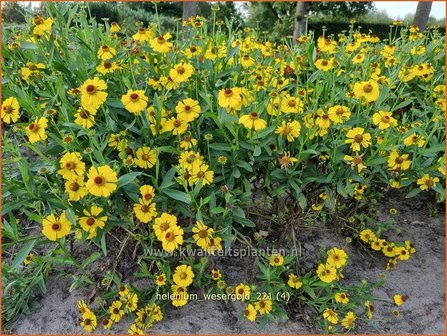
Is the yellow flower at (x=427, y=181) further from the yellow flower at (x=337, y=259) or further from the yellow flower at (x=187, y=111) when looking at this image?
the yellow flower at (x=187, y=111)

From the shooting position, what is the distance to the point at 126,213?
147 cm

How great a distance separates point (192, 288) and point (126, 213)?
0.43 meters

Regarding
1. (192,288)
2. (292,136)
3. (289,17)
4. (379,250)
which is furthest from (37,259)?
(289,17)

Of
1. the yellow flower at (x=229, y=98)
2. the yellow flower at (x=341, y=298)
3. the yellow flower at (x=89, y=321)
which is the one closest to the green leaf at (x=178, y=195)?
the yellow flower at (x=229, y=98)

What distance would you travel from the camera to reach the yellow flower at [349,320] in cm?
152

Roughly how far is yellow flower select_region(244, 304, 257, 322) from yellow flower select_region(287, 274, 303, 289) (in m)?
0.17

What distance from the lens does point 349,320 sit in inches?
60.3

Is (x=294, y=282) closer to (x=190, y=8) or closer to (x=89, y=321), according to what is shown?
(x=89, y=321)

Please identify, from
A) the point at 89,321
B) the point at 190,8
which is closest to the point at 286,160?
the point at 89,321

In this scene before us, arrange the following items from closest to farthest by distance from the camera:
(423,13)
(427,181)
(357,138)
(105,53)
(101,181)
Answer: (101,181) → (357,138) → (105,53) → (427,181) → (423,13)

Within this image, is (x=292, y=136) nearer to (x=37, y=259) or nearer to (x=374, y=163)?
(x=374, y=163)

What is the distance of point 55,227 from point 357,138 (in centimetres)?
99

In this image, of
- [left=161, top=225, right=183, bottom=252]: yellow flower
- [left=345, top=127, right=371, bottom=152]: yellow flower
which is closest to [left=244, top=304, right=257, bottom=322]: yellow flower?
[left=161, top=225, right=183, bottom=252]: yellow flower

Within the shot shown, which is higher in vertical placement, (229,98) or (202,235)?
(229,98)
